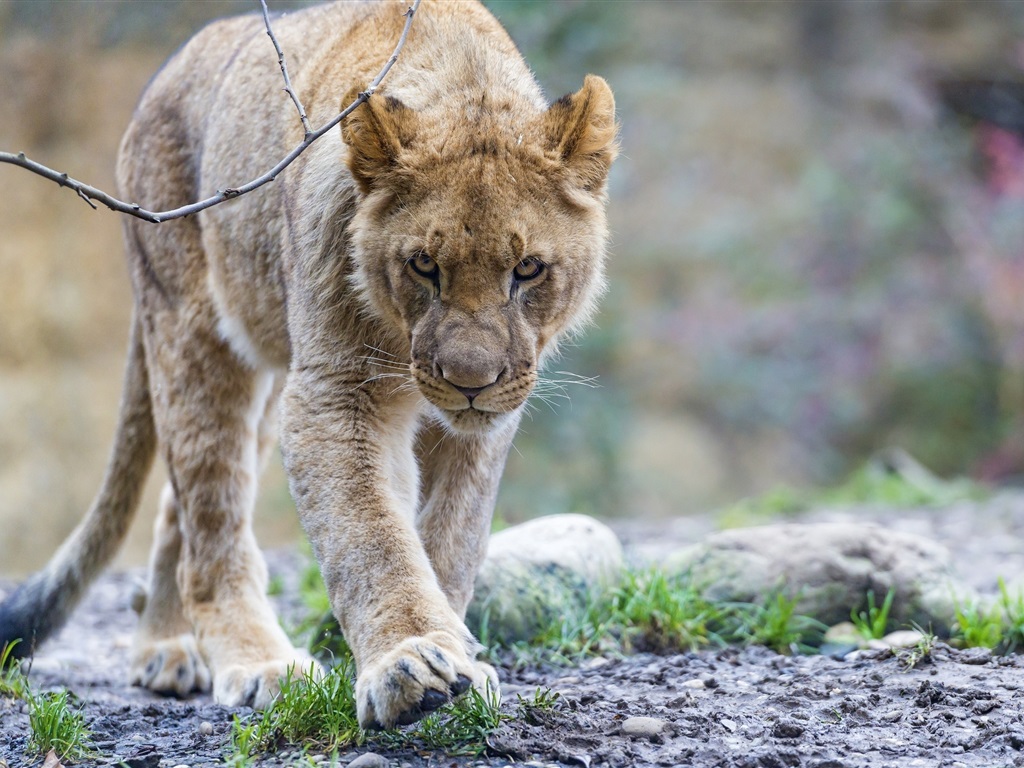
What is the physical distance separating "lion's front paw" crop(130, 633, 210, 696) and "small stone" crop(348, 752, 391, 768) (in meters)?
2.01

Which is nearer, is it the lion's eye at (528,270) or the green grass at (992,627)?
the lion's eye at (528,270)

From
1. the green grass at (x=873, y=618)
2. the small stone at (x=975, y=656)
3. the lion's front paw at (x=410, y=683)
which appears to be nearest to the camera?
the lion's front paw at (x=410, y=683)

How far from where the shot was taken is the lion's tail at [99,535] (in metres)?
4.84

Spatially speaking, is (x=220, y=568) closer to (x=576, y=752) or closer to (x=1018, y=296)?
(x=576, y=752)

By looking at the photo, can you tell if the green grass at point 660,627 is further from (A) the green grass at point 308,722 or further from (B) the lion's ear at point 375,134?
(B) the lion's ear at point 375,134

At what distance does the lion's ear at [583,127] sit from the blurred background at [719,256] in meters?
6.16

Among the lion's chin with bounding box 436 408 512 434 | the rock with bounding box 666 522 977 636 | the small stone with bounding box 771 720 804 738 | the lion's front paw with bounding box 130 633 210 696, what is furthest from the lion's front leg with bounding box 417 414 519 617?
the lion's front paw with bounding box 130 633 210 696

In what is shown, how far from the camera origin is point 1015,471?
42.0 feet

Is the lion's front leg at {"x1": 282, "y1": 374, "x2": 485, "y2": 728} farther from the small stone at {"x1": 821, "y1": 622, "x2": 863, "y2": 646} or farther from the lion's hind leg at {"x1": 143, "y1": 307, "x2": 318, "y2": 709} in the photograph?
the small stone at {"x1": 821, "y1": 622, "x2": 863, "y2": 646}

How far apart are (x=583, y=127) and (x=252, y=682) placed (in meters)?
2.25

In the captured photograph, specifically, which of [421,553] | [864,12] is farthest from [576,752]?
[864,12]

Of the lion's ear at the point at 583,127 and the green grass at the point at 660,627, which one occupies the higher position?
the lion's ear at the point at 583,127

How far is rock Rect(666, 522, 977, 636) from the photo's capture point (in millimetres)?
4637

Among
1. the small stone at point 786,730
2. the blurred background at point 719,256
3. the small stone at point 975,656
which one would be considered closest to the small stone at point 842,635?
the small stone at point 975,656
